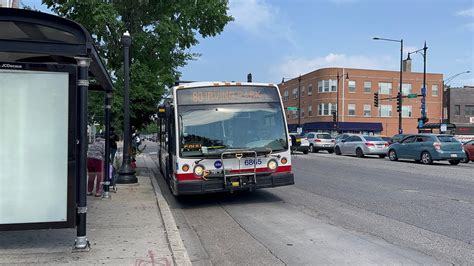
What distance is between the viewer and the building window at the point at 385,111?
215 ft

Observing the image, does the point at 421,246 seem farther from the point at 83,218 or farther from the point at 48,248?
the point at 48,248

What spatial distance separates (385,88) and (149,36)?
55.7 metres

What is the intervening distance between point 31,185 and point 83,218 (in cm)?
76

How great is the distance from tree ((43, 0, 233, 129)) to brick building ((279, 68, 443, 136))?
154ft

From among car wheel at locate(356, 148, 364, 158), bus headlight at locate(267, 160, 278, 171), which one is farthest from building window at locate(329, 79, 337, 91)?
bus headlight at locate(267, 160, 278, 171)

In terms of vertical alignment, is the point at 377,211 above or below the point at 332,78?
below

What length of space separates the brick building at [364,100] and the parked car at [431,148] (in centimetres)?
3790

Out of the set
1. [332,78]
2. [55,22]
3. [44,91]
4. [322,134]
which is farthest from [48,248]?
[332,78]

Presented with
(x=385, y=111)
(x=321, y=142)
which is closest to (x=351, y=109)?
(x=385, y=111)

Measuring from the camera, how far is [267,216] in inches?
344

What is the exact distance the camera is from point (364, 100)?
212 feet

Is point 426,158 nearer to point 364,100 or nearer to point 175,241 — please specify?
point 175,241

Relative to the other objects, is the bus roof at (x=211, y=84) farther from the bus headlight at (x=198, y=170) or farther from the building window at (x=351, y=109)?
the building window at (x=351, y=109)

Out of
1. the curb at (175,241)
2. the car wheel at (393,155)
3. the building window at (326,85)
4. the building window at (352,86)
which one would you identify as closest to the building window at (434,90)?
the building window at (352,86)
